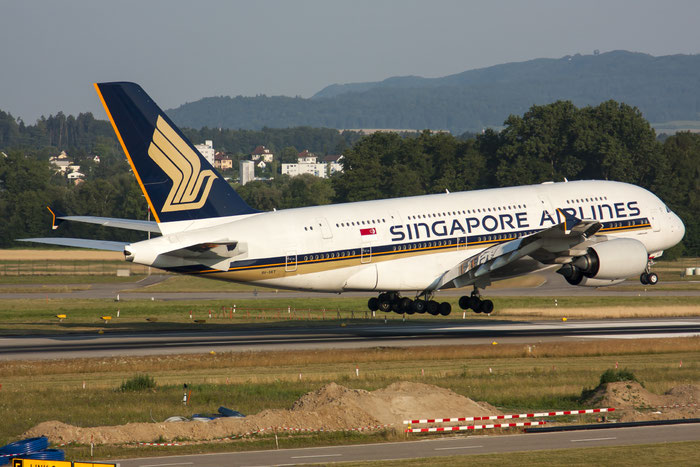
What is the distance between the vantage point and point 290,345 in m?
53.7

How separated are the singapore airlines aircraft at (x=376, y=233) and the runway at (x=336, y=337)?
3.24 m

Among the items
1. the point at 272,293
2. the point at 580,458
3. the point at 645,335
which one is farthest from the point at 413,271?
the point at 272,293

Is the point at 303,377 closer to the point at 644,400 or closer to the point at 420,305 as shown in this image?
the point at 420,305

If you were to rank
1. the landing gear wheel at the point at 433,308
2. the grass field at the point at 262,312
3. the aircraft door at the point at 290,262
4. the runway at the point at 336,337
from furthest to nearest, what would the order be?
the grass field at the point at 262,312 < the landing gear wheel at the point at 433,308 < the runway at the point at 336,337 < the aircraft door at the point at 290,262

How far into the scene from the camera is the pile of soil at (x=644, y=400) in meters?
33.8

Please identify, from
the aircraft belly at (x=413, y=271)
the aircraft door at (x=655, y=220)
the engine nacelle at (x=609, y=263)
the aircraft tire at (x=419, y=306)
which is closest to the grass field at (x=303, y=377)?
the engine nacelle at (x=609, y=263)

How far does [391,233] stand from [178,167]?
39.8ft

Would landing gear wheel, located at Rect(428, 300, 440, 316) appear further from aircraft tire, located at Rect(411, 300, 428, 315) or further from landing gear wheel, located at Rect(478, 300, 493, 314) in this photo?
landing gear wheel, located at Rect(478, 300, 493, 314)

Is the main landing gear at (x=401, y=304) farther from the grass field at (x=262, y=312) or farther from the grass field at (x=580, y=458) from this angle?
the grass field at (x=580, y=458)

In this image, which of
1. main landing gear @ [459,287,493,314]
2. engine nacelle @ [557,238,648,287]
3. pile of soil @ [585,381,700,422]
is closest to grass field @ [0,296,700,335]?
main landing gear @ [459,287,493,314]

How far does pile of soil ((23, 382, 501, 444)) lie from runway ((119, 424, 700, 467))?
7.83 ft

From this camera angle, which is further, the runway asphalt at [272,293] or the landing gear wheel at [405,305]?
the runway asphalt at [272,293]

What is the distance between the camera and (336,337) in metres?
58.4

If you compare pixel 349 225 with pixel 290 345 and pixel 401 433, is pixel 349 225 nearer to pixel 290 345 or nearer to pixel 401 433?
pixel 290 345
